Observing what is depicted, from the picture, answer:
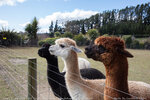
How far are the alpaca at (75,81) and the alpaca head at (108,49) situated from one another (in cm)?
39

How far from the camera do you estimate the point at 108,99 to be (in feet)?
4.44

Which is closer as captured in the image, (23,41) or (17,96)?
(17,96)

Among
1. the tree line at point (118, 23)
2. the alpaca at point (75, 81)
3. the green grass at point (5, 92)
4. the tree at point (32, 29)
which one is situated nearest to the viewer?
the alpaca at point (75, 81)

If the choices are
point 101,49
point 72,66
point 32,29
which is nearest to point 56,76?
point 72,66

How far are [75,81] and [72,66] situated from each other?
0.88ft

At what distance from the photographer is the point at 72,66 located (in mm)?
2016

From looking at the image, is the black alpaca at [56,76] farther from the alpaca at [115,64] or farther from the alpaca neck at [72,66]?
the alpaca at [115,64]

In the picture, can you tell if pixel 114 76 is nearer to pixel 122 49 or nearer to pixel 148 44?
pixel 122 49

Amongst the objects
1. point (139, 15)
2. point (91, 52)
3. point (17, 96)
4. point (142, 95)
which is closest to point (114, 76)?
point (91, 52)

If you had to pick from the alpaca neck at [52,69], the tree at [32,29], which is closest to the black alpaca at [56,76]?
the alpaca neck at [52,69]

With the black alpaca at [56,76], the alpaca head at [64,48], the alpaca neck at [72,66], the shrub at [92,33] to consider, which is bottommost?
the black alpaca at [56,76]

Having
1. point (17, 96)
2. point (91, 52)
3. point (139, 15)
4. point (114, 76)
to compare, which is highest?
point (139, 15)

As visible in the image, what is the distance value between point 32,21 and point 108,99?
750 inches

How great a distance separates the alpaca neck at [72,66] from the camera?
1.94 m
